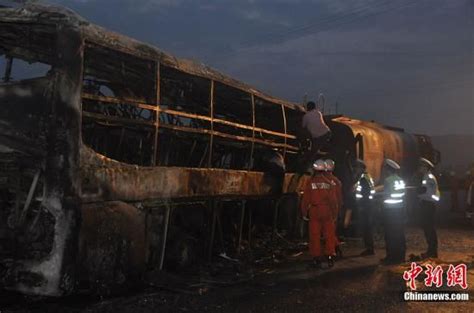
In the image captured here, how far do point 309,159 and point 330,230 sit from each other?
2.70 m

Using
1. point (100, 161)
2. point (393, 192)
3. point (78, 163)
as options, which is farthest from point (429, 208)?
point (78, 163)

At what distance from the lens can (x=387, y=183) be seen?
28.4 feet

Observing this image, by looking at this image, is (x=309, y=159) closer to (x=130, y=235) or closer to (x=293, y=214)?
(x=293, y=214)

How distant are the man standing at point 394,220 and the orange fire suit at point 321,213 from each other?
1.41 meters

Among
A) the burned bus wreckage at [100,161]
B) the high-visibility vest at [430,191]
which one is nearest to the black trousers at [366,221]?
the high-visibility vest at [430,191]

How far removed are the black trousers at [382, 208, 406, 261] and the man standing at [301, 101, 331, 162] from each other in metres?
2.03

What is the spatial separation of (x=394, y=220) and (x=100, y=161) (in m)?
5.34

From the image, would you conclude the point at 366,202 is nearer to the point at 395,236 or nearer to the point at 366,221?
the point at 366,221

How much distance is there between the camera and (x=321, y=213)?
301 inches

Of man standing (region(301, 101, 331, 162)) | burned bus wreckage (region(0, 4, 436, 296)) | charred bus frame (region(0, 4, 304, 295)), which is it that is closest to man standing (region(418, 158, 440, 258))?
man standing (region(301, 101, 331, 162))

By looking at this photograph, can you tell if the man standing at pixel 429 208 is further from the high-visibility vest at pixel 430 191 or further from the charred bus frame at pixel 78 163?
the charred bus frame at pixel 78 163

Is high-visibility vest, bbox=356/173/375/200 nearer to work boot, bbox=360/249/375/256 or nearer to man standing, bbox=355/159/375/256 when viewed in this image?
man standing, bbox=355/159/375/256

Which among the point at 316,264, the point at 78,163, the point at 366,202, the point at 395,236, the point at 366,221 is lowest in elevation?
the point at 316,264

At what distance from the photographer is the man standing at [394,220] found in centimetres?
858
